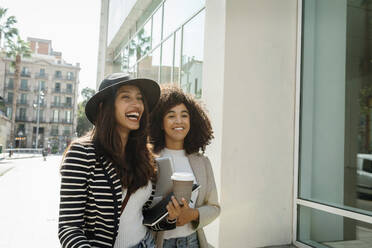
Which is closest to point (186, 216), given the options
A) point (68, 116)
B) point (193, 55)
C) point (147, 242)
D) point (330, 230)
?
point (147, 242)

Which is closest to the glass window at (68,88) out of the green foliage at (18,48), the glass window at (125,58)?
the green foliage at (18,48)

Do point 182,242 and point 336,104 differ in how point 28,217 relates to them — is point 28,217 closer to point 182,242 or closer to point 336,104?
point 182,242

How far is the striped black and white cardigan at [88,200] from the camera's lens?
1543mm

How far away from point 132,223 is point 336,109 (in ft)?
10.4

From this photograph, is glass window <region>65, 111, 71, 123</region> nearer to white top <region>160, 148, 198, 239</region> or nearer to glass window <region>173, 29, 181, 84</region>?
glass window <region>173, 29, 181, 84</region>

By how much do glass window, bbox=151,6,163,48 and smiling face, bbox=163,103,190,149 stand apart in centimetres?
656

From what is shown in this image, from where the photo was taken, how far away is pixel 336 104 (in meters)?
3.92

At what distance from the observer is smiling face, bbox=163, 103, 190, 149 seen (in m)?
2.46

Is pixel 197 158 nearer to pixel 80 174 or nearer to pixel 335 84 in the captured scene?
pixel 80 174

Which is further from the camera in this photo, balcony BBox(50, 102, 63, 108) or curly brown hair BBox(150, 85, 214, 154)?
balcony BBox(50, 102, 63, 108)

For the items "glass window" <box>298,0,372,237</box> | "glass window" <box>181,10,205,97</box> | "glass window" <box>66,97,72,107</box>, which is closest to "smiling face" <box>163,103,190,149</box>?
"glass window" <box>298,0,372,237</box>

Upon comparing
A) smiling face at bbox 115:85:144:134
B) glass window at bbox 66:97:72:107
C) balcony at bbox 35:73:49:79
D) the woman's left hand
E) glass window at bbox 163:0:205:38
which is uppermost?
balcony at bbox 35:73:49:79

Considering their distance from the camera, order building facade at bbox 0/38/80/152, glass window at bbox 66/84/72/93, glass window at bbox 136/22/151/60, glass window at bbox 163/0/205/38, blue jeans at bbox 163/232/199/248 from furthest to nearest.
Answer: glass window at bbox 66/84/72/93 → building facade at bbox 0/38/80/152 → glass window at bbox 136/22/151/60 → glass window at bbox 163/0/205/38 → blue jeans at bbox 163/232/199/248

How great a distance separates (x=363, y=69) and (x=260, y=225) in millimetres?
2314
